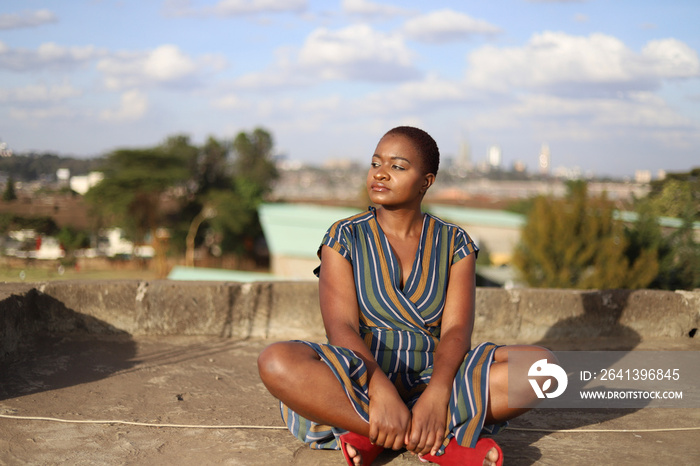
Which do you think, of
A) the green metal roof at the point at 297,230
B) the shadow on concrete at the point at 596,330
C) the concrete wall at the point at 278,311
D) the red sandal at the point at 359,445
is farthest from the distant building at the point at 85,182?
the red sandal at the point at 359,445

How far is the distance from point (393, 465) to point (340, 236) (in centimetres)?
89

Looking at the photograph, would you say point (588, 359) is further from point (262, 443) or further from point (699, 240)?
point (699, 240)

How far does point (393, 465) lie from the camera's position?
2.29 meters

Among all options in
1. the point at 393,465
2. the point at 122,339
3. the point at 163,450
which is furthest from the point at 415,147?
the point at 122,339

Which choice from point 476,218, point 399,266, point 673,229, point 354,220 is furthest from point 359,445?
point 476,218

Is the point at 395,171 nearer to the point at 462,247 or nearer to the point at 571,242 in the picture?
the point at 462,247

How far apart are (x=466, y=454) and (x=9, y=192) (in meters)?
29.9

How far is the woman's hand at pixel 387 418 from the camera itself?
210 centimetres

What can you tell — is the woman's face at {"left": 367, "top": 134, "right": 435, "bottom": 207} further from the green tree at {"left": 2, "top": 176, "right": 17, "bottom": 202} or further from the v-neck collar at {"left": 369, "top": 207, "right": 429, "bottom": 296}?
the green tree at {"left": 2, "top": 176, "right": 17, "bottom": 202}

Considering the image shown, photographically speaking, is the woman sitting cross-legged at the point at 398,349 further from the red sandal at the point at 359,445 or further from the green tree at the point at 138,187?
the green tree at the point at 138,187

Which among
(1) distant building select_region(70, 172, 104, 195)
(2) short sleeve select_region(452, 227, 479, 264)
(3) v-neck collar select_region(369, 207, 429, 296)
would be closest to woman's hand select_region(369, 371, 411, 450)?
(3) v-neck collar select_region(369, 207, 429, 296)

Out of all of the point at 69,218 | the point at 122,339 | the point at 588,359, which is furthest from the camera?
the point at 69,218

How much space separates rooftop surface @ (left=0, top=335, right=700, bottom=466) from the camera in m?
2.37

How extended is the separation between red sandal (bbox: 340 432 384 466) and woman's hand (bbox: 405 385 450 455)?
0.14 meters
